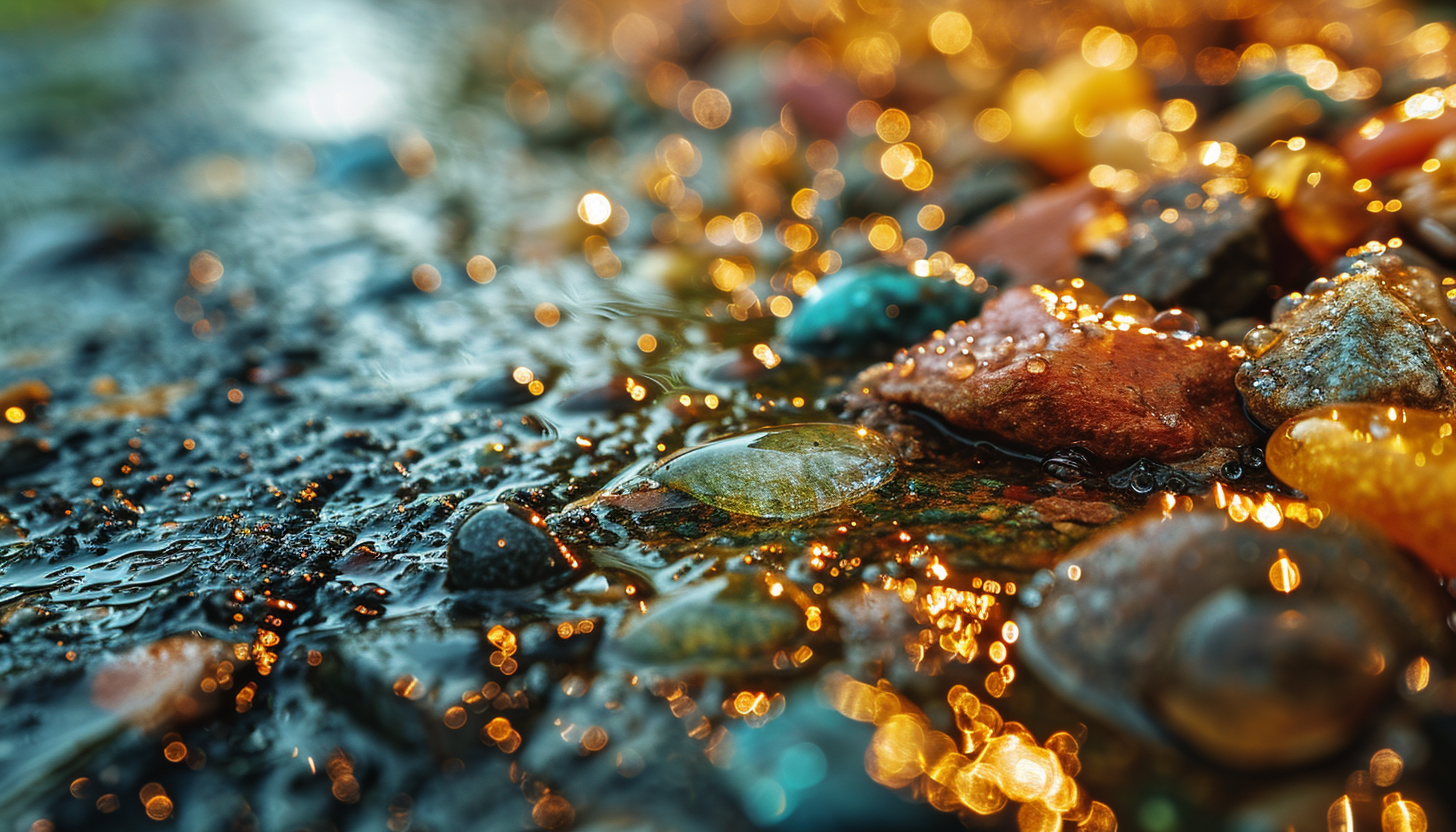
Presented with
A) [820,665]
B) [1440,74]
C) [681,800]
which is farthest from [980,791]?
[1440,74]

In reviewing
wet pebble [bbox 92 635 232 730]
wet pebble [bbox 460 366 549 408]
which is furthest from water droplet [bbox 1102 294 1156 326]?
wet pebble [bbox 92 635 232 730]

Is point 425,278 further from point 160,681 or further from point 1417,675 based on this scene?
point 1417,675

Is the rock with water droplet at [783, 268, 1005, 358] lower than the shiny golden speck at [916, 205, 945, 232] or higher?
lower

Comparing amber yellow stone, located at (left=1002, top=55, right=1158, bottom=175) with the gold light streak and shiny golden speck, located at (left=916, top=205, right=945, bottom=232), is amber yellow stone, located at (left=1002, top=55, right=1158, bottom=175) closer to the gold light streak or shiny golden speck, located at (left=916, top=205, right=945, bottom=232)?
shiny golden speck, located at (left=916, top=205, right=945, bottom=232)

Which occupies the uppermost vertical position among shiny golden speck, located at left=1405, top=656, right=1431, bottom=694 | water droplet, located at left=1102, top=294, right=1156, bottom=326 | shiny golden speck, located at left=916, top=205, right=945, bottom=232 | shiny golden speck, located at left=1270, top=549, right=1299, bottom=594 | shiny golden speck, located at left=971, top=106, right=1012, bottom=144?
shiny golden speck, located at left=971, top=106, right=1012, bottom=144

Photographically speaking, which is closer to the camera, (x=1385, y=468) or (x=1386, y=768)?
(x=1386, y=768)

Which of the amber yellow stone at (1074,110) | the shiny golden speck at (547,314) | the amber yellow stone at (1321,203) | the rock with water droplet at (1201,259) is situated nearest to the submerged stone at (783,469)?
the rock with water droplet at (1201,259)

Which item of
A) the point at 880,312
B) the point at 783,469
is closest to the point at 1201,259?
the point at 880,312

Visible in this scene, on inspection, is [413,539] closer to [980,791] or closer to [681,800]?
[681,800]
